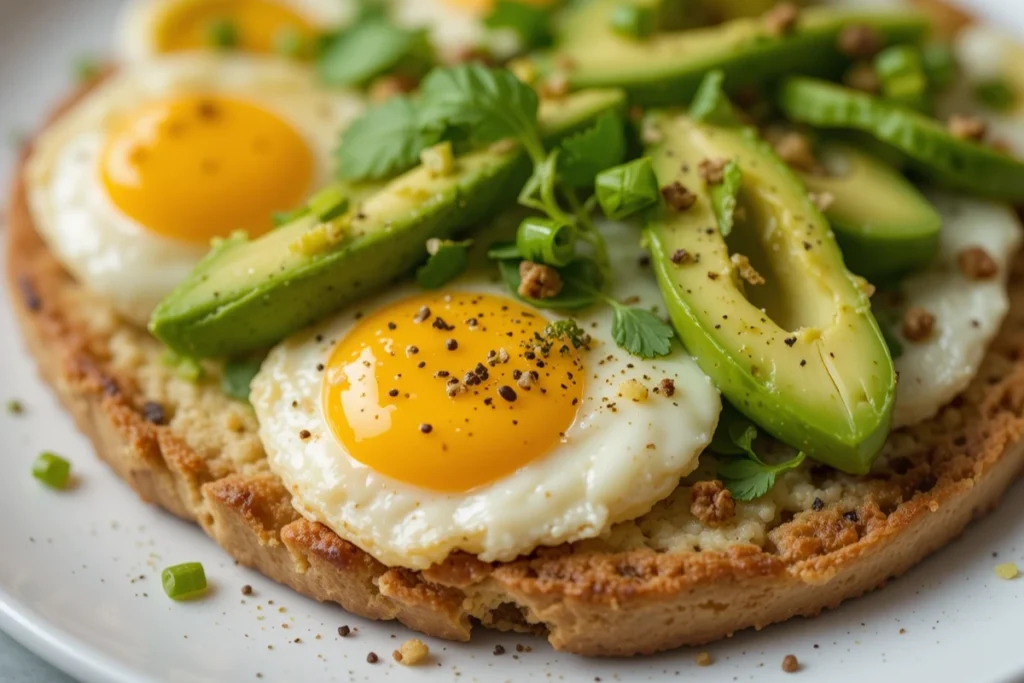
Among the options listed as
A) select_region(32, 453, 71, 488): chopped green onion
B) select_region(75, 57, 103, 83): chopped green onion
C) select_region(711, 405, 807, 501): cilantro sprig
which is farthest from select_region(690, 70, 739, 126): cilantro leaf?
select_region(75, 57, 103, 83): chopped green onion

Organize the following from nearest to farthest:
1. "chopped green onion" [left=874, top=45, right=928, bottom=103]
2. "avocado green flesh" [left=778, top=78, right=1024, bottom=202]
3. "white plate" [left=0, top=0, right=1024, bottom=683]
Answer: "white plate" [left=0, top=0, right=1024, bottom=683]
"avocado green flesh" [left=778, top=78, right=1024, bottom=202]
"chopped green onion" [left=874, top=45, right=928, bottom=103]

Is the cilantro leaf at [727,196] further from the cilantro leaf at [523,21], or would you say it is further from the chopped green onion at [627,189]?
the cilantro leaf at [523,21]

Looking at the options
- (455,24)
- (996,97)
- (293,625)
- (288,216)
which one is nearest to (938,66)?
(996,97)

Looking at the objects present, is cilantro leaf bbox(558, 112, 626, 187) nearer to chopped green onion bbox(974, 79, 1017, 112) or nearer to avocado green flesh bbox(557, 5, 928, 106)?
avocado green flesh bbox(557, 5, 928, 106)

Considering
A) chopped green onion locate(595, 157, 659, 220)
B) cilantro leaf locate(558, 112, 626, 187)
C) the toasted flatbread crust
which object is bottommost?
the toasted flatbread crust

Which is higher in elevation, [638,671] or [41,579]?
[41,579]

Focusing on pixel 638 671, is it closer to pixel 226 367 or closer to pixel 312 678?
pixel 312 678

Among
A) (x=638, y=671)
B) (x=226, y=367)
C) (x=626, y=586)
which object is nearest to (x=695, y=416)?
(x=626, y=586)

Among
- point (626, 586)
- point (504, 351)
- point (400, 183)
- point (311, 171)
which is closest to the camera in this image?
point (626, 586)

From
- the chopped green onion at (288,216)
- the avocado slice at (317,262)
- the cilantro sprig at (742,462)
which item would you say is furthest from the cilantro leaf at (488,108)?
the cilantro sprig at (742,462)
